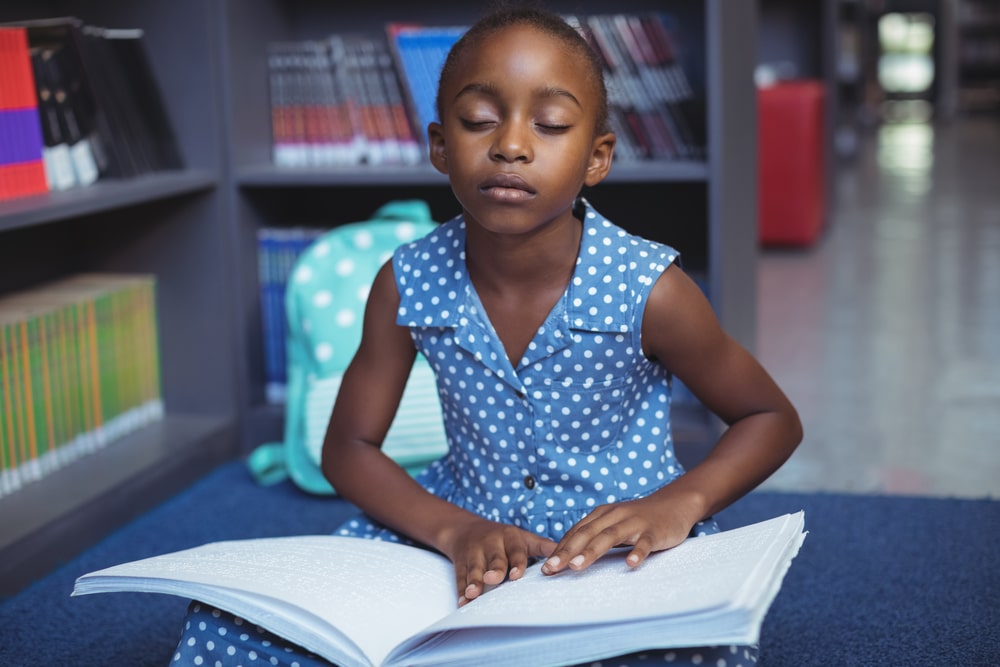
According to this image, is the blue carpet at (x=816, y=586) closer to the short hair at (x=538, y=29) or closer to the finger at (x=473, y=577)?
the finger at (x=473, y=577)

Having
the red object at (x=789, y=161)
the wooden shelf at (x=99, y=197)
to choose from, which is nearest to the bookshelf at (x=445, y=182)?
the wooden shelf at (x=99, y=197)

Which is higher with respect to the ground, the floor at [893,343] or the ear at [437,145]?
the ear at [437,145]

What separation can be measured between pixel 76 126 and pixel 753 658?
139 cm

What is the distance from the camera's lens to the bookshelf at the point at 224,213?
1.96 metres

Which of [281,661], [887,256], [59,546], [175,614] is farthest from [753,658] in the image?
[887,256]

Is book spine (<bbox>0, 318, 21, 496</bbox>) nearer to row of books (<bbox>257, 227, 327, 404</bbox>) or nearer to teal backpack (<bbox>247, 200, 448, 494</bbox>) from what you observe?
teal backpack (<bbox>247, 200, 448, 494</bbox>)

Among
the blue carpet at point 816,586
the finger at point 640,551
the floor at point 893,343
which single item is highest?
the finger at point 640,551

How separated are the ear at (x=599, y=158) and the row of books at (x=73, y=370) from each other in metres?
1.03

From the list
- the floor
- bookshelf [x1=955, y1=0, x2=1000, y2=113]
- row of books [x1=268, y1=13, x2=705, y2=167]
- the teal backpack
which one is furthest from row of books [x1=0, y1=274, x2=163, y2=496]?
bookshelf [x1=955, y1=0, x2=1000, y2=113]

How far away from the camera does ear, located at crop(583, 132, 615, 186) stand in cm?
113

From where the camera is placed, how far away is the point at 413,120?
219 cm

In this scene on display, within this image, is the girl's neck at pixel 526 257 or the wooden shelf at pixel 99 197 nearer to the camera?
the girl's neck at pixel 526 257

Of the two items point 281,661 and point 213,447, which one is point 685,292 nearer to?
point 281,661

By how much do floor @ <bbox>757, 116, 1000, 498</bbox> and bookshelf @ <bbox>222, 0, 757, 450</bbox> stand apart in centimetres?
32
